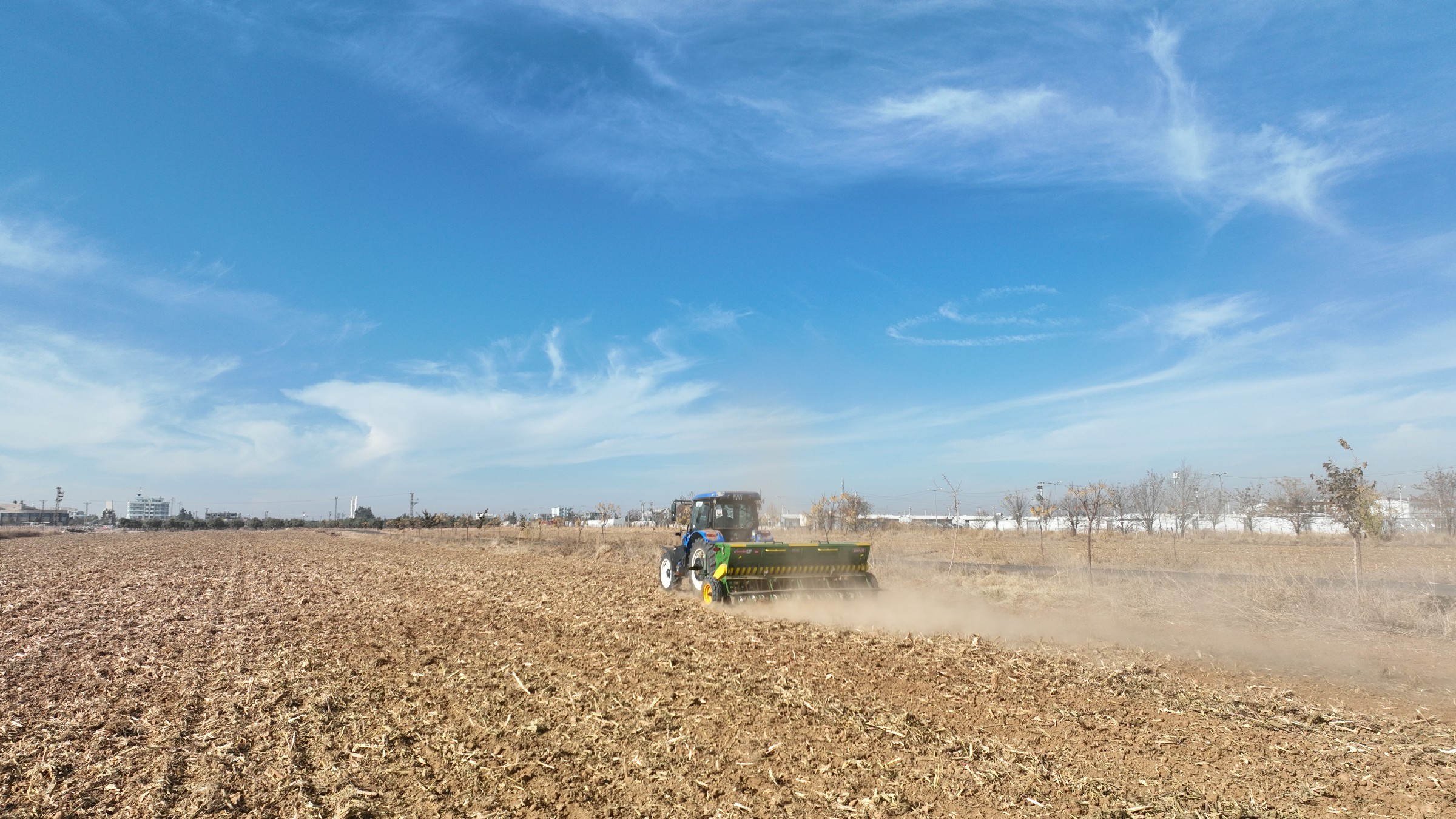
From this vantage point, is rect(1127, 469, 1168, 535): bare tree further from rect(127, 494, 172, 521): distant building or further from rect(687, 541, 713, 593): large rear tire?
rect(127, 494, 172, 521): distant building

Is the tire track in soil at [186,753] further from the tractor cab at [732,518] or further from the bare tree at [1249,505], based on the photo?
the bare tree at [1249,505]

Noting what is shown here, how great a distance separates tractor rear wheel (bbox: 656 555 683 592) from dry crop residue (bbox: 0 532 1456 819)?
542cm

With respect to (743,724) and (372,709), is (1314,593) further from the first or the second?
(372,709)

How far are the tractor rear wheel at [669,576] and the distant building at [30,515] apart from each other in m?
151

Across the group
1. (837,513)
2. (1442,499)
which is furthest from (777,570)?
(1442,499)

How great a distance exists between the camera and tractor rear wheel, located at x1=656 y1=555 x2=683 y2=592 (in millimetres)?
17328

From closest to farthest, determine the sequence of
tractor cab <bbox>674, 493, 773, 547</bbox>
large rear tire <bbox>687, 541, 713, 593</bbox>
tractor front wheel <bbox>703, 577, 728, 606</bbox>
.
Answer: tractor front wheel <bbox>703, 577, 728, 606</bbox> < large rear tire <bbox>687, 541, 713, 593</bbox> < tractor cab <bbox>674, 493, 773, 547</bbox>

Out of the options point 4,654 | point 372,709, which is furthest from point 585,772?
point 4,654

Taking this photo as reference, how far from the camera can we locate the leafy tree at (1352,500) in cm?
1385

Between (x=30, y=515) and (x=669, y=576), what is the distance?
547 ft

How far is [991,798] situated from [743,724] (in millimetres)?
2305

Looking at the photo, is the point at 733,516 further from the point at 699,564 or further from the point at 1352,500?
the point at 1352,500

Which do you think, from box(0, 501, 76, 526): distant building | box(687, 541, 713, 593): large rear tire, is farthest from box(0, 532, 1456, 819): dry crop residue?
box(0, 501, 76, 526): distant building

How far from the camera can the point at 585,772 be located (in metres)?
5.59
